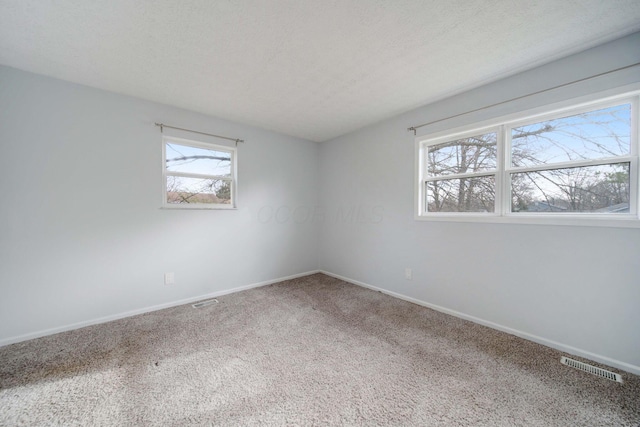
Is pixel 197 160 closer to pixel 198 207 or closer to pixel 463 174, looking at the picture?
pixel 198 207

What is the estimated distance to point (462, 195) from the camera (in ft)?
8.57

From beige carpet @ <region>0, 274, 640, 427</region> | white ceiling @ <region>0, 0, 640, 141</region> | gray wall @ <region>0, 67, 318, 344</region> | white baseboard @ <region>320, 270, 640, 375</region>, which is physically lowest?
beige carpet @ <region>0, 274, 640, 427</region>

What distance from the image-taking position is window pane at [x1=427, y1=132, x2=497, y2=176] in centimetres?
242

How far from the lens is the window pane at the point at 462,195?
2418mm

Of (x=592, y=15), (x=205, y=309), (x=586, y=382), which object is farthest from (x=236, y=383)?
(x=592, y=15)

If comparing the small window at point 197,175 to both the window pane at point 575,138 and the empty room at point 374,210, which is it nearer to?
the empty room at point 374,210

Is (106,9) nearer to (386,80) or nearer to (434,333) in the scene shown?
(386,80)

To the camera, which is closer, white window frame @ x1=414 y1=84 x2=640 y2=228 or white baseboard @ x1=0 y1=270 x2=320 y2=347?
white window frame @ x1=414 y1=84 x2=640 y2=228

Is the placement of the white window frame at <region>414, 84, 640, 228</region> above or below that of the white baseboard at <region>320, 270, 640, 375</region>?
above

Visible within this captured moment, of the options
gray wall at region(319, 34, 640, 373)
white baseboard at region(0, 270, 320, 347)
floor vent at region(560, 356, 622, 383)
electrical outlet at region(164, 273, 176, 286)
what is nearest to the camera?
floor vent at region(560, 356, 622, 383)

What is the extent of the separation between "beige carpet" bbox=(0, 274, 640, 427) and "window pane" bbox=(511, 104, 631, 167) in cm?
164

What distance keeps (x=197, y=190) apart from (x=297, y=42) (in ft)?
7.26

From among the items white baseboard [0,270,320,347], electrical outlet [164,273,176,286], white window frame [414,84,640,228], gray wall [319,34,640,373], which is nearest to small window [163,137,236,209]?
electrical outlet [164,273,176,286]

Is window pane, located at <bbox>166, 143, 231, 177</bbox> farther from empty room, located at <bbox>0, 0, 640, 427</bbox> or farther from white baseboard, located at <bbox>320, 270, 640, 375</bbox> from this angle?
white baseboard, located at <bbox>320, 270, 640, 375</bbox>
